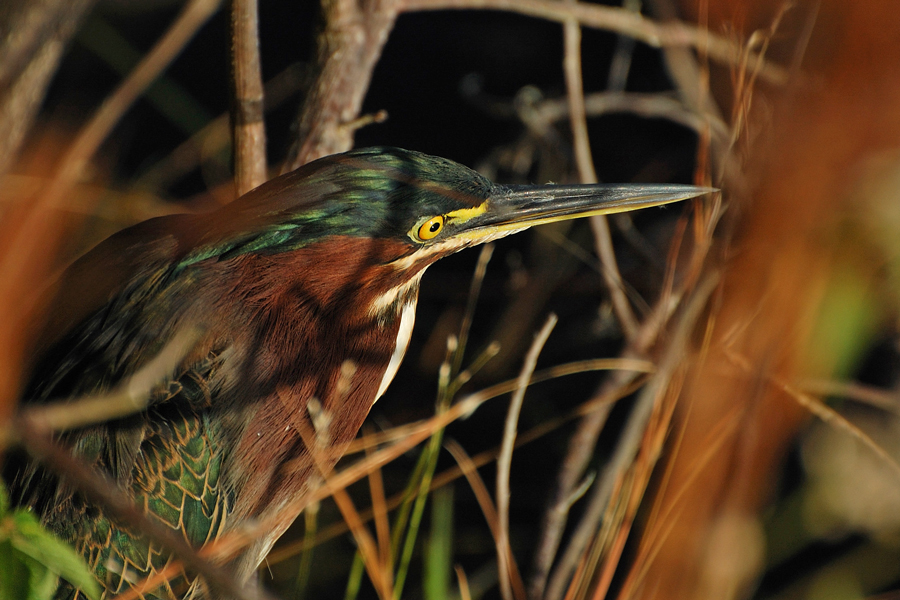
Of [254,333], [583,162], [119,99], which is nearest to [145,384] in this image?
[254,333]

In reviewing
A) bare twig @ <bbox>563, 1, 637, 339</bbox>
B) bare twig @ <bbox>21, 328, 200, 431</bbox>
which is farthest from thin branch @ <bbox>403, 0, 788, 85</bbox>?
bare twig @ <bbox>21, 328, 200, 431</bbox>

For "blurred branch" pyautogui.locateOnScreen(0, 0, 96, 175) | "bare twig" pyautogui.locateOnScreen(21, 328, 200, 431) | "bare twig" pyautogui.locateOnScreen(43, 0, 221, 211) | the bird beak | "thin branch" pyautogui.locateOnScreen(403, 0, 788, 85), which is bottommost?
"bare twig" pyautogui.locateOnScreen(21, 328, 200, 431)

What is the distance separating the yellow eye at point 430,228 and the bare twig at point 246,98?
384 millimetres

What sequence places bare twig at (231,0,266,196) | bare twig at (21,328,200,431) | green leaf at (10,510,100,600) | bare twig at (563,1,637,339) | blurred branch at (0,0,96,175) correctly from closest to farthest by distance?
green leaf at (10,510,100,600)
bare twig at (21,328,200,431)
bare twig at (231,0,266,196)
blurred branch at (0,0,96,175)
bare twig at (563,1,637,339)

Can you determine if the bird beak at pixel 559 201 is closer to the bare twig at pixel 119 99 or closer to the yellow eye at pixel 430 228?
the yellow eye at pixel 430 228

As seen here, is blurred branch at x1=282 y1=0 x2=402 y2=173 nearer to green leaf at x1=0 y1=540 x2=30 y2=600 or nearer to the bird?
the bird

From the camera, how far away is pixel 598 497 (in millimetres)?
1758

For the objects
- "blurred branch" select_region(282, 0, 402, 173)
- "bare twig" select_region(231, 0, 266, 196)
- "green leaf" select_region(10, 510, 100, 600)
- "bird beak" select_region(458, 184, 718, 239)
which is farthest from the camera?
"blurred branch" select_region(282, 0, 402, 173)

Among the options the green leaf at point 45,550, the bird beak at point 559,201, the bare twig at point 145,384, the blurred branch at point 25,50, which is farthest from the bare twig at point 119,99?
the green leaf at point 45,550

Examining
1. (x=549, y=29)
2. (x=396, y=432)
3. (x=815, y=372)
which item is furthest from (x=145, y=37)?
(x=815, y=372)

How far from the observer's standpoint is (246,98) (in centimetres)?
142

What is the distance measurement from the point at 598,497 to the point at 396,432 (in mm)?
500

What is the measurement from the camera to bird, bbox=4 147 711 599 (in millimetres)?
1379

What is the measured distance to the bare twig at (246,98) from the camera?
135 centimetres
